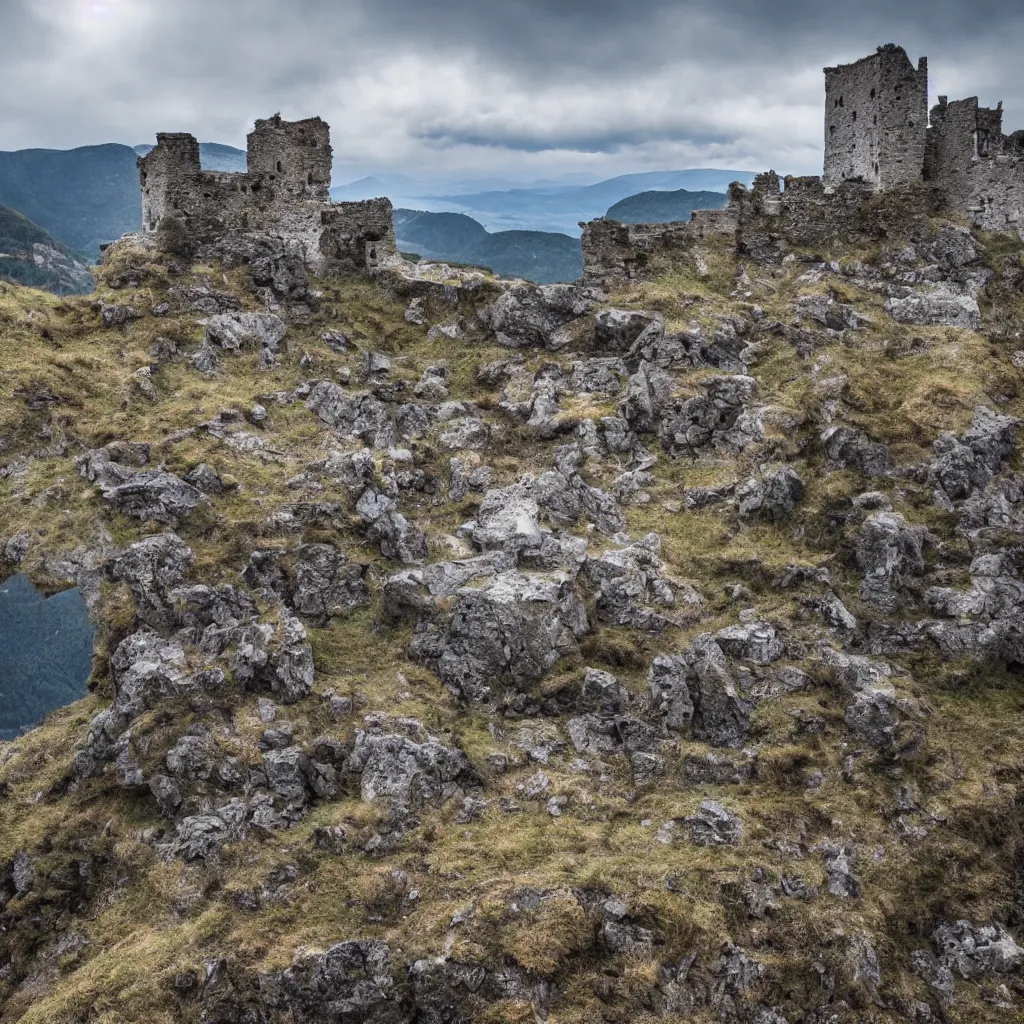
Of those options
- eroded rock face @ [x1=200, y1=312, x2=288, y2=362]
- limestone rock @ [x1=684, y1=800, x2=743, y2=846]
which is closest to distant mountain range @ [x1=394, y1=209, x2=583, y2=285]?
eroded rock face @ [x1=200, y1=312, x2=288, y2=362]

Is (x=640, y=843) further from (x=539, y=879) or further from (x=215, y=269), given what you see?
(x=215, y=269)

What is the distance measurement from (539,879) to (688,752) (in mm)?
5276

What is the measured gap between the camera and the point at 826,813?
Result: 20094 millimetres

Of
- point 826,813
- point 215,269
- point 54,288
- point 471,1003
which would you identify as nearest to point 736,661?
point 826,813

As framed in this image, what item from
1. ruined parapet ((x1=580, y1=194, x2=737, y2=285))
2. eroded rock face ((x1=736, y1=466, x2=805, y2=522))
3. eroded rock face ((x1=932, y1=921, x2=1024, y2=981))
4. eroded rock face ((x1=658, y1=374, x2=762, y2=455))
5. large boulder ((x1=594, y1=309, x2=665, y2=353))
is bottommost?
eroded rock face ((x1=932, y1=921, x2=1024, y2=981))

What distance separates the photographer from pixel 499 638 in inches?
930

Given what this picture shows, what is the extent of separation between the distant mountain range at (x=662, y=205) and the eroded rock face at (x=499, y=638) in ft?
346

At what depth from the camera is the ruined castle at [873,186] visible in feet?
124

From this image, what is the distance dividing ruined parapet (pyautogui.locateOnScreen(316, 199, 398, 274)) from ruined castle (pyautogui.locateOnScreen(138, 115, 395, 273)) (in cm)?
4

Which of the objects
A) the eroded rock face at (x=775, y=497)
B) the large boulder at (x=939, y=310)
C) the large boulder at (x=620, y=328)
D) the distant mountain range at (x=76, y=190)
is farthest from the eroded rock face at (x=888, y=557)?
the distant mountain range at (x=76, y=190)

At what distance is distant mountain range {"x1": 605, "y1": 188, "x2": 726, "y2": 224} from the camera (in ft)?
408

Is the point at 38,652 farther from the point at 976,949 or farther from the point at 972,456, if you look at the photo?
the point at 976,949

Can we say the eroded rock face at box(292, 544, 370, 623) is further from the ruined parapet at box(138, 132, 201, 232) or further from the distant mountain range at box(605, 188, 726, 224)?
the distant mountain range at box(605, 188, 726, 224)

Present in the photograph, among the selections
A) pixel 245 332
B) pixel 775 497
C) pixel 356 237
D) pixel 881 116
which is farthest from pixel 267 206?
pixel 881 116
